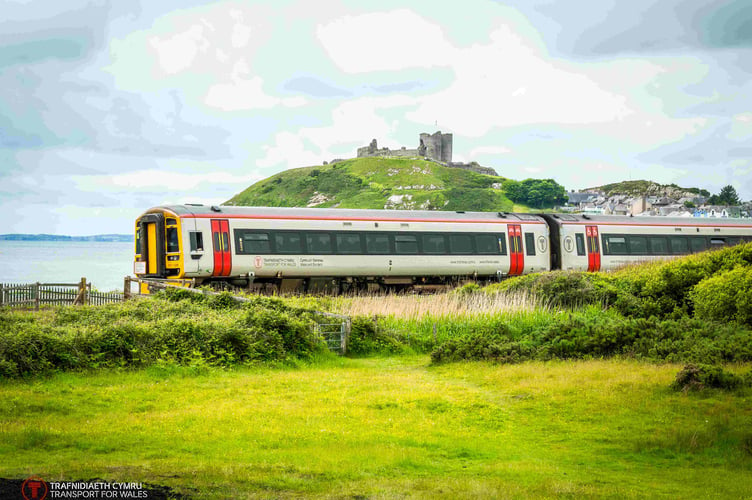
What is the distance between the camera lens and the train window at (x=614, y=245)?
119 ft

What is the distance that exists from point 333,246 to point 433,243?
4.60 metres

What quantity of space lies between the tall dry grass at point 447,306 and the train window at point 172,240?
715 centimetres

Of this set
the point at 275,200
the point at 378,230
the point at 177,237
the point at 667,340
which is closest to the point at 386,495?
the point at 667,340

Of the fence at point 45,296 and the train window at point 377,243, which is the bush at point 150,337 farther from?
the train window at point 377,243

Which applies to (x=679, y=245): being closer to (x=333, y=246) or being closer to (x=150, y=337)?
(x=333, y=246)

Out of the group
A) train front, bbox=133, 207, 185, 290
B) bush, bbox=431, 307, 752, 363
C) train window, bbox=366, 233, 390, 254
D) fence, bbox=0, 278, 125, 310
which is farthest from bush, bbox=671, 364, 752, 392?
train window, bbox=366, 233, 390, 254

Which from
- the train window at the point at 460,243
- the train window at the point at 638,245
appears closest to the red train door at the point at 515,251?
the train window at the point at 460,243

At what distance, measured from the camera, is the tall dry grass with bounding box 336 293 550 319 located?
69.8 feet

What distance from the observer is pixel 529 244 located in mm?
34812

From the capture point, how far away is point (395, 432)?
10.0m

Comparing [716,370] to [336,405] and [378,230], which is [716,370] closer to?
[336,405]

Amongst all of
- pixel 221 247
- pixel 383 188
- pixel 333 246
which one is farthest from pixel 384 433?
pixel 383 188

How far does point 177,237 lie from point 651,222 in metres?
22.5

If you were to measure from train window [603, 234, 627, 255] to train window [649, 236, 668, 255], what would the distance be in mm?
1628
